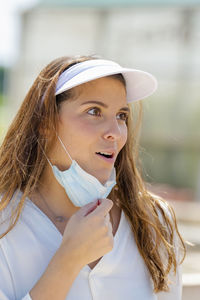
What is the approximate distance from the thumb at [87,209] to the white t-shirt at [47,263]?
0.63ft

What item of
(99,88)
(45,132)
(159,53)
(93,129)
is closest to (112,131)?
(93,129)

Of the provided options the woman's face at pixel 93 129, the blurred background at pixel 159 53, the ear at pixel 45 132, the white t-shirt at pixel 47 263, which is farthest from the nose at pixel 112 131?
the blurred background at pixel 159 53

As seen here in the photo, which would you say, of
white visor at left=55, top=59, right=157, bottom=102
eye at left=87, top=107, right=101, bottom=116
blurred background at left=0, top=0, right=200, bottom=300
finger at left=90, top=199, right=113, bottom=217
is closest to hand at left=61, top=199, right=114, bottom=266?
finger at left=90, top=199, right=113, bottom=217

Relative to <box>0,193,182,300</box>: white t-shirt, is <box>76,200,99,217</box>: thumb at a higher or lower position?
higher

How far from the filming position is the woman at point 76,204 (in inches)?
90.1

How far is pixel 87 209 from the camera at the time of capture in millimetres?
2354

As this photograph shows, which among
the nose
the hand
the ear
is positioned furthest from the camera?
the ear

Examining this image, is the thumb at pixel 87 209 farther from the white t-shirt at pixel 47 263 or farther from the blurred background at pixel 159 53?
the blurred background at pixel 159 53

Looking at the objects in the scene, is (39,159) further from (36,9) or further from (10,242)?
(36,9)

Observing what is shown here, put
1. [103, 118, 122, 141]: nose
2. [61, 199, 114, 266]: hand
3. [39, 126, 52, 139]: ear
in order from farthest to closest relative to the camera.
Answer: [39, 126, 52, 139]: ear, [103, 118, 122, 141]: nose, [61, 199, 114, 266]: hand

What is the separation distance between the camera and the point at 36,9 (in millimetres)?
27234

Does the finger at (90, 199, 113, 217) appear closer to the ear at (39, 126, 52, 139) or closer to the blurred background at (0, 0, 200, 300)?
the ear at (39, 126, 52, 139)

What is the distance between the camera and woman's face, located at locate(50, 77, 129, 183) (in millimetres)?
2412

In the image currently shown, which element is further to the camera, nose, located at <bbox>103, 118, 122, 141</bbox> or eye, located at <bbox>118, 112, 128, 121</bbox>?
eye, located at <bbox>118, 112, 128, 121</bbox>
